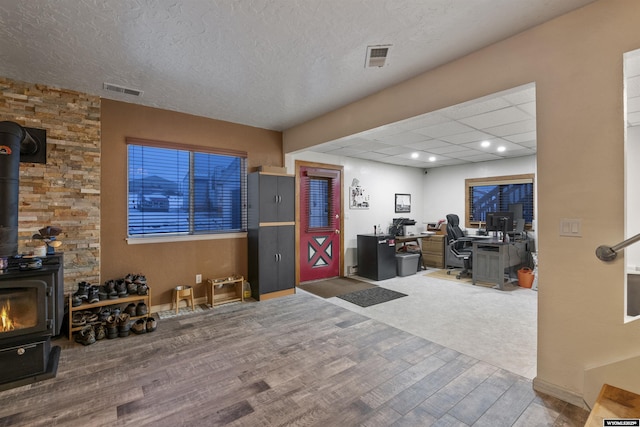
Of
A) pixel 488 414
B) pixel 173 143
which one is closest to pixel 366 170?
pixel 173 143

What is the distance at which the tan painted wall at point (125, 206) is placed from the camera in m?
3.62

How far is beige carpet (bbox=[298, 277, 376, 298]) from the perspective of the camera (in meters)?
4.88

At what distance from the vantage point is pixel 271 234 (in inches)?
177

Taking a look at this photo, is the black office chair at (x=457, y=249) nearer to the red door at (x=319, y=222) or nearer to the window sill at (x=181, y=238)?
the red door at (x=319, y=222)

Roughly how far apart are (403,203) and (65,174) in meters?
6.36

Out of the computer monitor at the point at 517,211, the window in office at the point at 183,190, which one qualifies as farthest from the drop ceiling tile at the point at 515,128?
the window in office at the point at 183,190

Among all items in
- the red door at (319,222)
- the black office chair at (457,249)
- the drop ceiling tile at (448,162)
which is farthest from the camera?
the drop ceiling tile at (448,162)

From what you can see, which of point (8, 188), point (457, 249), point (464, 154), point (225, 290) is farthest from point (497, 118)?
point (8, 188)

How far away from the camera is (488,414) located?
1.95 metres

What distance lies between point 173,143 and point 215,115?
0.70 m

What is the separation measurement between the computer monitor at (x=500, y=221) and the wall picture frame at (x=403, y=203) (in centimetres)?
205

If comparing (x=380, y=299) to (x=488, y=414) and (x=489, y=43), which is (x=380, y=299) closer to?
(x=488, y=414)

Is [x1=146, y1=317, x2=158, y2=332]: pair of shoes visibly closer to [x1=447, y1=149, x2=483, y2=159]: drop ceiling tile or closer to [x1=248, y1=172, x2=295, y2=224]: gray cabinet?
[x1=248, y1=172, x2=295, y2=224]: gray cabinet

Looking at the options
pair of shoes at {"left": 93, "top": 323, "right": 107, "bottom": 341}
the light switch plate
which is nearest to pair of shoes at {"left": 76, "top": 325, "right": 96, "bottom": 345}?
pair of shoes at {"left": 93, "top": 323, "right": 107, "bottom": 341}
